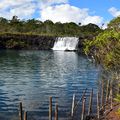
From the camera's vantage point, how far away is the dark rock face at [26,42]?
530ft

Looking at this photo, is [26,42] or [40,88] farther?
[26,42]

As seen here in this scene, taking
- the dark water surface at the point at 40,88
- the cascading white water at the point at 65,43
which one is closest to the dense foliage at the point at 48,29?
the cascading white water at the point at 65,43

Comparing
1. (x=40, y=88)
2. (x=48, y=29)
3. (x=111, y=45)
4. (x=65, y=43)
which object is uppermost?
(x=48, y=29)

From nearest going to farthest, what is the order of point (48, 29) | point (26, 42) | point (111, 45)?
point (111, 45) → point (26, 42) → point (48, 29)

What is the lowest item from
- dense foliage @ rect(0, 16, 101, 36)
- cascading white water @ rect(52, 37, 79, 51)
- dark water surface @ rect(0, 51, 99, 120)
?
dark water surface @ rect(0, 51, 99, 120)

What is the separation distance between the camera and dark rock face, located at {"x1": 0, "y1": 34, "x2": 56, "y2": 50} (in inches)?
6358

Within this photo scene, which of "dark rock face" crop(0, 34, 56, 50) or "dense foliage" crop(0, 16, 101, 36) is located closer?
"dark rock face" crop(0, 34, 56, 50)

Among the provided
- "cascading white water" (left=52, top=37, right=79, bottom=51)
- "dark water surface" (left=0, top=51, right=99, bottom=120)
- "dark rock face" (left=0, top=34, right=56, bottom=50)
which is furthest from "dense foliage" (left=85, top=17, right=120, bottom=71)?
"cascading white water" (left=52, top=37, right=79, bottom=51)

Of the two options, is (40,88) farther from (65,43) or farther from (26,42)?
(65,43)

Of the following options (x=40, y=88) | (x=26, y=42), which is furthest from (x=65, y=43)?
(x=40, y=88)

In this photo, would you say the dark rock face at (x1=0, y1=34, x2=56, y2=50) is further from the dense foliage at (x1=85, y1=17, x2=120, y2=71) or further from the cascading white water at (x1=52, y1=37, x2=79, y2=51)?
the dense foliage at (x1=85, y1=17, x2=120, y2=71)

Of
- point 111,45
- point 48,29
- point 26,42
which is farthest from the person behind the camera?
point 48,29

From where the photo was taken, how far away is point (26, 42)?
540ft

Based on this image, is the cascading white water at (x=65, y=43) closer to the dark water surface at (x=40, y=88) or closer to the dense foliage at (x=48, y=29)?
the dense foliage at (x=48, y=29)
